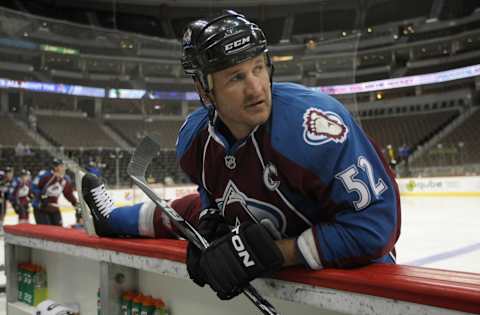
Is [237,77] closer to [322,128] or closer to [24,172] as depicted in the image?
[322,128]

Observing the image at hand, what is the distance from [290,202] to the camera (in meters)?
0.98

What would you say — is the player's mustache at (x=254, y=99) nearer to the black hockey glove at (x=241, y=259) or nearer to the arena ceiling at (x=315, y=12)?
the black hockey glove at (x=241, y=259)

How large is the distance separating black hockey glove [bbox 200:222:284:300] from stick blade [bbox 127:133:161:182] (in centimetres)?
50

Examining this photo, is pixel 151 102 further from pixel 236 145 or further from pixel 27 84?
pixel 236 145

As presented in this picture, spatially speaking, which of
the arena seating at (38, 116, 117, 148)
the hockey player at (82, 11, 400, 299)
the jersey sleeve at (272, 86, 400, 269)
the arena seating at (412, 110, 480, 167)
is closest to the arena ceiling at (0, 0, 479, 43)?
the arena seating at (38, 116, 117, 148)

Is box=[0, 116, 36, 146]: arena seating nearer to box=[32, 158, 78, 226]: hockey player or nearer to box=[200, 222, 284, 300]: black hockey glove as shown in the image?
box=[32, 158, 78, 226]: hockey player

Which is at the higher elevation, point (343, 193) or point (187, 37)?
point (187, 37)

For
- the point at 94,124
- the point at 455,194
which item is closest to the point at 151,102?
the point at 94,124

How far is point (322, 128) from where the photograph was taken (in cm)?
86

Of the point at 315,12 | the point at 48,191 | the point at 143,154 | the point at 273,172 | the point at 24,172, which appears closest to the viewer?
the point at 273,172

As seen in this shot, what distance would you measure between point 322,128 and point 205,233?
0.37 meters

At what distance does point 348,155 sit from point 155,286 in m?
0.79

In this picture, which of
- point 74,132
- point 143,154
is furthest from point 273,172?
point 74,132

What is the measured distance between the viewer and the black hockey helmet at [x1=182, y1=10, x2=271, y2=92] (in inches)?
35.2
